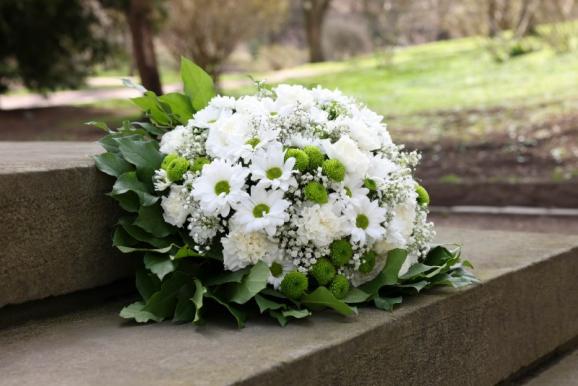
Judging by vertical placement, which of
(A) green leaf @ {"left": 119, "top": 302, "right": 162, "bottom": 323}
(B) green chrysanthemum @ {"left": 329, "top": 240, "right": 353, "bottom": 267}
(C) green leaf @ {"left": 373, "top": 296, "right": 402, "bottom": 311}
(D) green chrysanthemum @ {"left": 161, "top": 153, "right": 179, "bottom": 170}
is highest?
(D) green chrysanthemum @ {"left": 161, "top": 153, "right": 179, "bottom": 170}

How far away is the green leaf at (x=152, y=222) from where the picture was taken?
2.19 metres

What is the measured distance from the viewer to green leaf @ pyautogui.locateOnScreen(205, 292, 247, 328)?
80.5 inches

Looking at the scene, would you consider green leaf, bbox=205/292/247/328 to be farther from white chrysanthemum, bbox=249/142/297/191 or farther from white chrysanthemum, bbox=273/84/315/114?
white chrysanthemum, bbox=273/84/315/114

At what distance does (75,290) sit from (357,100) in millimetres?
1085

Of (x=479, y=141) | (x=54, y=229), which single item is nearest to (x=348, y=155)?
(x=54, y=229)

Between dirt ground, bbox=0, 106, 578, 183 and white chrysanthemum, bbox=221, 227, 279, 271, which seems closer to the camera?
white chrysanthemum, bbox=221, 227, 279, 271

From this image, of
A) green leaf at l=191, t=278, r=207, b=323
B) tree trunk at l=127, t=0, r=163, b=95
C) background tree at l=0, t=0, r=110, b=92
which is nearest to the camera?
green leaf at l=191, t=278, r=207, b=323

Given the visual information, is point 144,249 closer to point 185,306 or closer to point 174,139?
point 185,306

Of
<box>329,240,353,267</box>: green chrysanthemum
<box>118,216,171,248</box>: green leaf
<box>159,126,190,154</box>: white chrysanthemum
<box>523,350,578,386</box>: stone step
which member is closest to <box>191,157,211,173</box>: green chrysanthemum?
<box>159,126,190,154</box>: white chrysanthemum

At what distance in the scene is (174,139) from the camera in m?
2.34

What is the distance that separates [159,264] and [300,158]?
461 mm

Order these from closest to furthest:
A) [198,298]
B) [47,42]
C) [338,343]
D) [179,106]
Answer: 1. [338,343]
2. [198,298]
3. [179,106]
4. [47,42]

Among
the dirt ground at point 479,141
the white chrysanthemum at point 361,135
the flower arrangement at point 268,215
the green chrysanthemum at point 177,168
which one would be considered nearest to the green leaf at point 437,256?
the flower arrangement at point 268,215

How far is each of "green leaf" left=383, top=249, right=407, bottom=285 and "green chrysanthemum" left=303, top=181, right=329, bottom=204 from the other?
0.85ft
